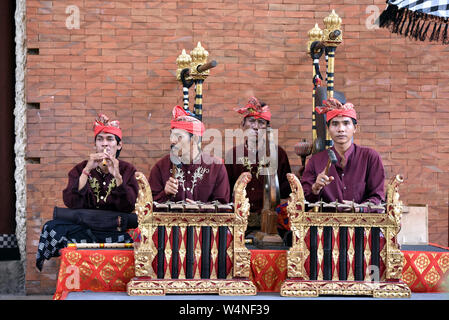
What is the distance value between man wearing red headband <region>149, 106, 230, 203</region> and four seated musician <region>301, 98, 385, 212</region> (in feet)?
2.17

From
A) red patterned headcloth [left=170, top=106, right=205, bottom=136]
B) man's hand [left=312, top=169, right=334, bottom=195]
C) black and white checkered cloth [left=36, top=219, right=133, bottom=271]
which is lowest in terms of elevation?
black and white checkered cloth [left=36, top=219, right=133, bottom=271]

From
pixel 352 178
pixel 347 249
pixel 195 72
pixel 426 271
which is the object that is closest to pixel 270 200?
pixel 352 178

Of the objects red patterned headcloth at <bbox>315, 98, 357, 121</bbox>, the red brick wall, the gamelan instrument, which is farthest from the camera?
the red brick wall

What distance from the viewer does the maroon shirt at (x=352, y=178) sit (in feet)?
14.3

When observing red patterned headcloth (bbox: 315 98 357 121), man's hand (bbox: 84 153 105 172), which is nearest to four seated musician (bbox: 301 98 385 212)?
red patterned headcloth (bbox: 315 98 357 121)

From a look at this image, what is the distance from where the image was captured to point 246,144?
5.82m

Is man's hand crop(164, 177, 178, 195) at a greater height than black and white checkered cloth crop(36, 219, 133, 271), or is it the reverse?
man's hand crop(164, 177, 178, 195)

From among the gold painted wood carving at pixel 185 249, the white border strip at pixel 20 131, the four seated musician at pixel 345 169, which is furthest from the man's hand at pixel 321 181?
the white border strip at pixel 20 131

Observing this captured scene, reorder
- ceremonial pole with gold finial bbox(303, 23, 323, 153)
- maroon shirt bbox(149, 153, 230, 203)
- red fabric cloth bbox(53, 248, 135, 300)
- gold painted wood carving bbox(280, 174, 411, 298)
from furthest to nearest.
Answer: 1. ceremonial pole with gold finial bbox(303, 23, 323, 153)
2. maroon shirt bbox(149, 153, 230, 203)
3. red fabric cloth bbox(53, 248, 135, 300)
4. gold painted wood carving bbox(280, 174, 411, 298)

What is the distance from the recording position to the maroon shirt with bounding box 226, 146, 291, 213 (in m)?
5.54

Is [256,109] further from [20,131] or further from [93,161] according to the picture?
[20,131]

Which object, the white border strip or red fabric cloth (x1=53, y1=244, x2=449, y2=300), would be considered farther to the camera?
the white border strip

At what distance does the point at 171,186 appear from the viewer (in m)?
4.35

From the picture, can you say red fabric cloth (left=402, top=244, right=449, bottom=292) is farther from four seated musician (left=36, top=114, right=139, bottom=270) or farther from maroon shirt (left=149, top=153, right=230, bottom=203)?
four seated musician (left=36, top=114, right=139, bottom=270)
